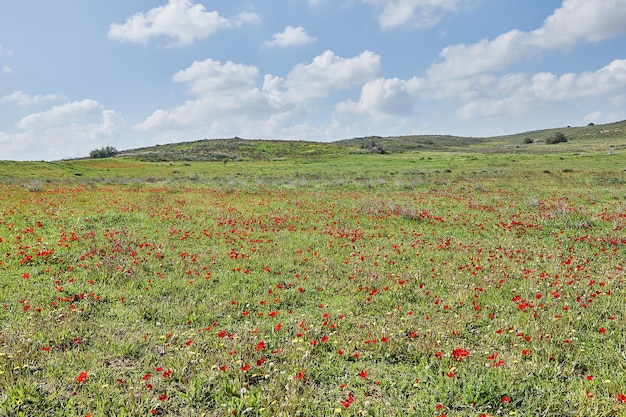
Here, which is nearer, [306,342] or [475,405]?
[475,405]

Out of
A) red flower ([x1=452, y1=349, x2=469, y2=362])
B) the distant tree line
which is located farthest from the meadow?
the distant tree line

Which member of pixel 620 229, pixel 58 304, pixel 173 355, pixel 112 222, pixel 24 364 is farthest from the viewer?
pixel 112 222

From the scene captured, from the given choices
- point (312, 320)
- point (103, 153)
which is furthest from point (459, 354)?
point (103, 153)

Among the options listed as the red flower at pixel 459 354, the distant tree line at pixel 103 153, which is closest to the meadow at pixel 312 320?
the red flower at pixel 459 354

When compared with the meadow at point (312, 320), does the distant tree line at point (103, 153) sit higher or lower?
higher

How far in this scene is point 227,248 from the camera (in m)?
12.5

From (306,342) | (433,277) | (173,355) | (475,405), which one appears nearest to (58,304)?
(173,355)

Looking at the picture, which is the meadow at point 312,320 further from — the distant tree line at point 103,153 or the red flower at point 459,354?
the distant tree line at point 103,153

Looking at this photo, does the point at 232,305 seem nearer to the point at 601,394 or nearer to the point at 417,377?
the point at 417,377

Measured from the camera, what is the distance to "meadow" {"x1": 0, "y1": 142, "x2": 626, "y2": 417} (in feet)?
15.9

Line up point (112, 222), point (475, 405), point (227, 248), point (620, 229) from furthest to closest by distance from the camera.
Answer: point (112, 222), point (620, 229), point (227, 248), point (475, 405)

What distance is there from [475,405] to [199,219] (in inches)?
583

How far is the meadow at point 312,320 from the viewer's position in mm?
4852

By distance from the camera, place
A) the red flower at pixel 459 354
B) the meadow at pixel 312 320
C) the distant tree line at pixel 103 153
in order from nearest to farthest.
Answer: the meadow at pixel 312 320
the red flower at pixel 459 354
the distant tree line at pixel 103 153
